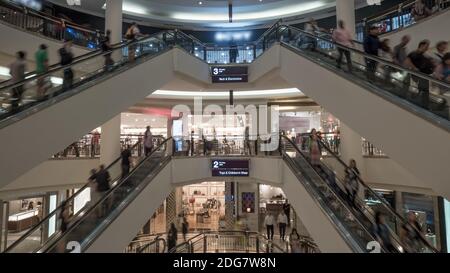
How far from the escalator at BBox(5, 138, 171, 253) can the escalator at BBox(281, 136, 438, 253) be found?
4.24 meters

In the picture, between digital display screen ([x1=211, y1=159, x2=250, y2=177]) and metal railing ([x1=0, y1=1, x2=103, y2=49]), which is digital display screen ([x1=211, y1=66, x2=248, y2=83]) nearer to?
digital display screen ([x1=211, y1=159, x2=250, y2=177])

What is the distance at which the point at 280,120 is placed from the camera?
1992cm

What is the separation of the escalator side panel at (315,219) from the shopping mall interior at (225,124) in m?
0.05

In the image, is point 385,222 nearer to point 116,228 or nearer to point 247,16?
point 116,228

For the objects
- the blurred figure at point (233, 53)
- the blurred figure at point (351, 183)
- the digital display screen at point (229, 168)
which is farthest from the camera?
the blurred figure at point (233, 53)

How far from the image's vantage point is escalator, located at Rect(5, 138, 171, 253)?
17.5 feet

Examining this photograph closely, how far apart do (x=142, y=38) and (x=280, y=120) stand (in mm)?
12326

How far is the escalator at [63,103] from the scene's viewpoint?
475cm

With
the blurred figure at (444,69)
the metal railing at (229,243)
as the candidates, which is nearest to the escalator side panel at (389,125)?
the blurred figure at (444,69)

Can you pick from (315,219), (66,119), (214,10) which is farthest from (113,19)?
(315,219)

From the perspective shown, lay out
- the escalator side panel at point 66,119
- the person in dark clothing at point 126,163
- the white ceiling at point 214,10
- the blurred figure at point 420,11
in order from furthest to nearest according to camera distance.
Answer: the white ceiling at point 214,10 < the person in dark clothing at point 126,163 < the blurred figure at point 420,11 < the escalator side panel at point 66,119

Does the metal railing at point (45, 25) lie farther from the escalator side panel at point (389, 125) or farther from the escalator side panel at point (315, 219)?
the escalator side panel at point (315, 219)
